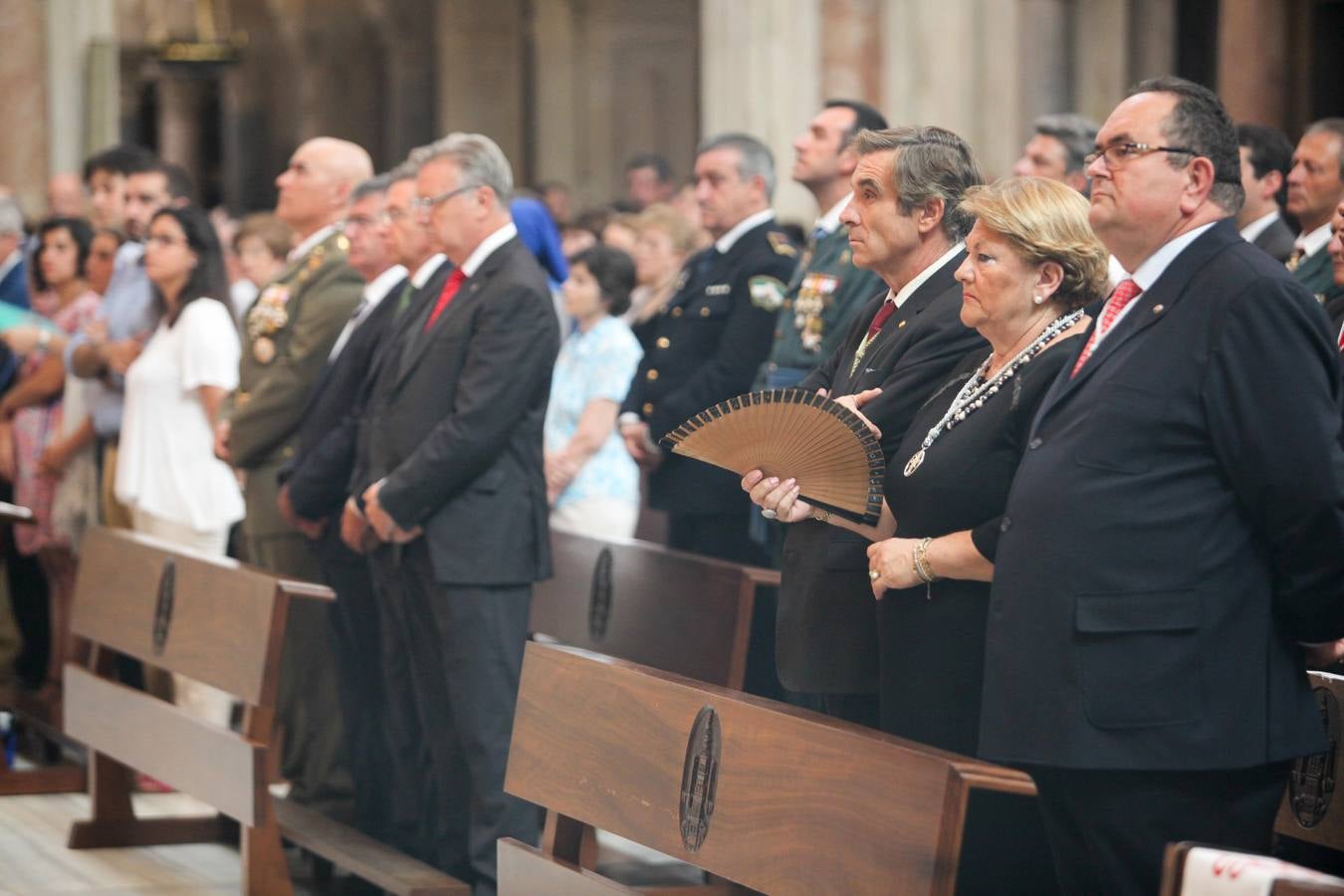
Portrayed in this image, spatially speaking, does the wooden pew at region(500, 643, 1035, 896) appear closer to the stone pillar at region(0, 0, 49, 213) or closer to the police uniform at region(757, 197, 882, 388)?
the police uniform at region(757, 197, 882, 388)

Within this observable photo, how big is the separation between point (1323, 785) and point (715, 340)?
9.48 ft

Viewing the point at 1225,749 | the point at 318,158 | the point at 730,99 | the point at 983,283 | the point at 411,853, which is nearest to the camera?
the point at 1225,749

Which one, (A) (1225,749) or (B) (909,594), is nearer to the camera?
(A) (1225,749)

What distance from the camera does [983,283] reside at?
3385 mm

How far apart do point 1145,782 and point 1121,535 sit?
38 centimetres

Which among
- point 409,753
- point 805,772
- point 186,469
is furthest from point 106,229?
point 805,772

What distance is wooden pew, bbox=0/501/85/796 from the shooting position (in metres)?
6.52

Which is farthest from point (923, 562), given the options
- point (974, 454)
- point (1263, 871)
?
point (1263, 871)

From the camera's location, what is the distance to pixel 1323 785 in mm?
3393

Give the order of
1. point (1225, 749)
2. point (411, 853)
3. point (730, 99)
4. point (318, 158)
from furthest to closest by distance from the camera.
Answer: point (730, 99), point (318, 158), point (411, 853), point (1225, 749)

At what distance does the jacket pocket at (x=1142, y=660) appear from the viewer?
9.66 feet

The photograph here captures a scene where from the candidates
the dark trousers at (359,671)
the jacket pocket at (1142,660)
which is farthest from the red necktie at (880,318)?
the dark trousers at (359,671)

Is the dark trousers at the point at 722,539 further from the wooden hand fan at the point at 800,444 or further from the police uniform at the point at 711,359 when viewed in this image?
the wooden hand fan at the point at 800,444

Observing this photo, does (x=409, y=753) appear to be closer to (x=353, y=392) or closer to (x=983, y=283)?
(x=353, y=392)
